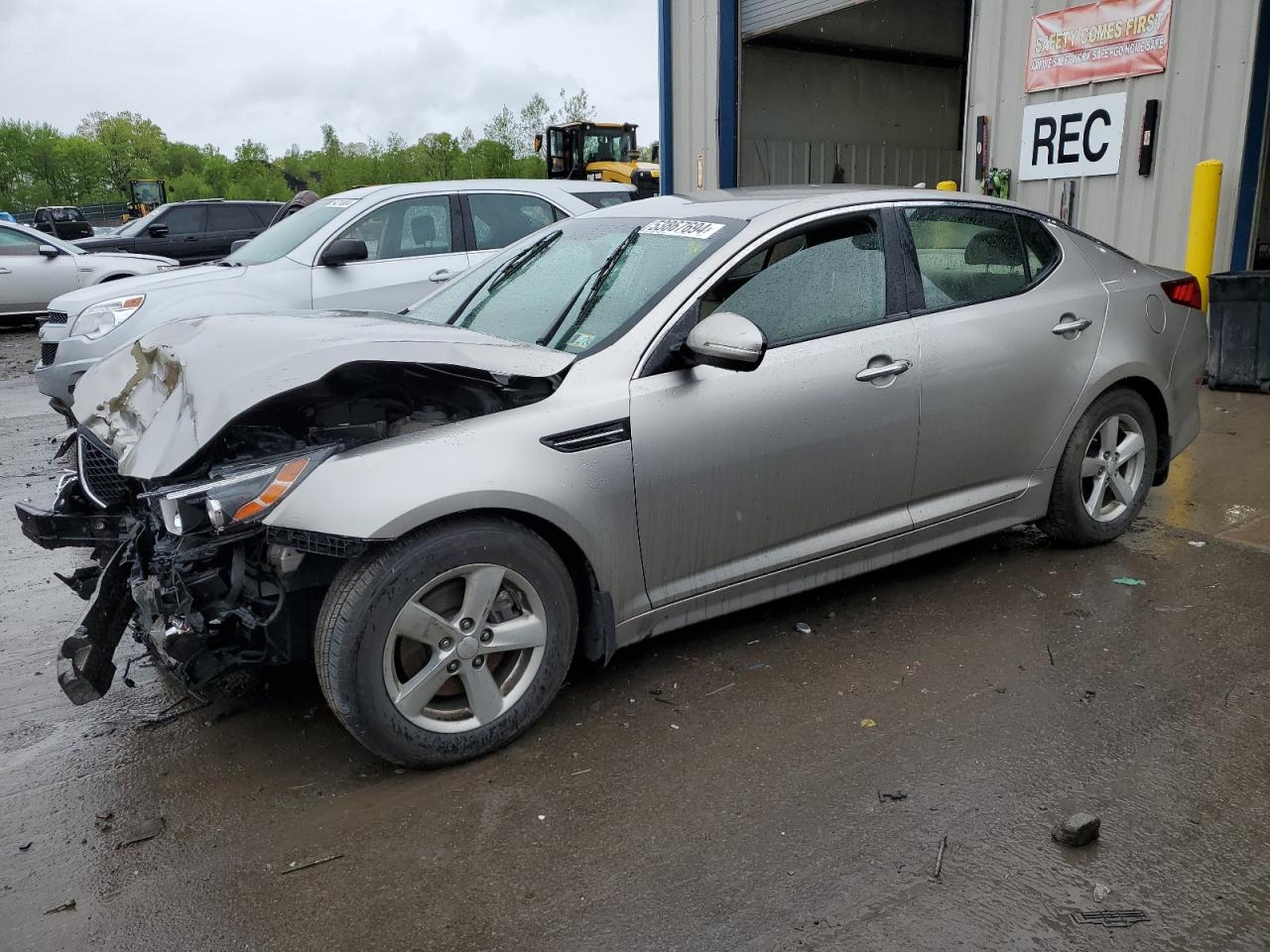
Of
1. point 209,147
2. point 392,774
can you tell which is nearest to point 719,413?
point 392,774

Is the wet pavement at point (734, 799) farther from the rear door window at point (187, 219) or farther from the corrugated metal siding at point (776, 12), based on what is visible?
the rear door window at point (187, 219)

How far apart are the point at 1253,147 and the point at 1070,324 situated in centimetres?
460

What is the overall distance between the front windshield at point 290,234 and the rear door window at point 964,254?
17.5 feet

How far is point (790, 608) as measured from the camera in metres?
4.13

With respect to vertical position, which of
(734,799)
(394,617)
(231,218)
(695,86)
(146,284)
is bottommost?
(734,799)

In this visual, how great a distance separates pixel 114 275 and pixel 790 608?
13088mm

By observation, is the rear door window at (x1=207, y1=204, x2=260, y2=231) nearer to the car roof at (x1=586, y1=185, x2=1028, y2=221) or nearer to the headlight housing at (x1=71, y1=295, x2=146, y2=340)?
the headlight housing at (x1=71, y1=295, x2=146, y2=340)

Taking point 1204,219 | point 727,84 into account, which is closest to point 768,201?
point 1204,219

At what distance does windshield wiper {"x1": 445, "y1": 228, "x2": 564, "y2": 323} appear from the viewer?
4.16 metres

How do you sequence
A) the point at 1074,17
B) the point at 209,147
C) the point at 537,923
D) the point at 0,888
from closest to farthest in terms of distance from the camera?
1. the point at 537,923
2. the point at 0,888
3. the point at 1074,17
4. the point at 209,147

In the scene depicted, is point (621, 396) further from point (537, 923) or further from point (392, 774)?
point (537, 923)

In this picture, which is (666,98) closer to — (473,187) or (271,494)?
(473,187)

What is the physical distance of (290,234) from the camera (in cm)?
815

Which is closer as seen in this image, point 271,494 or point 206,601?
point 271,494
